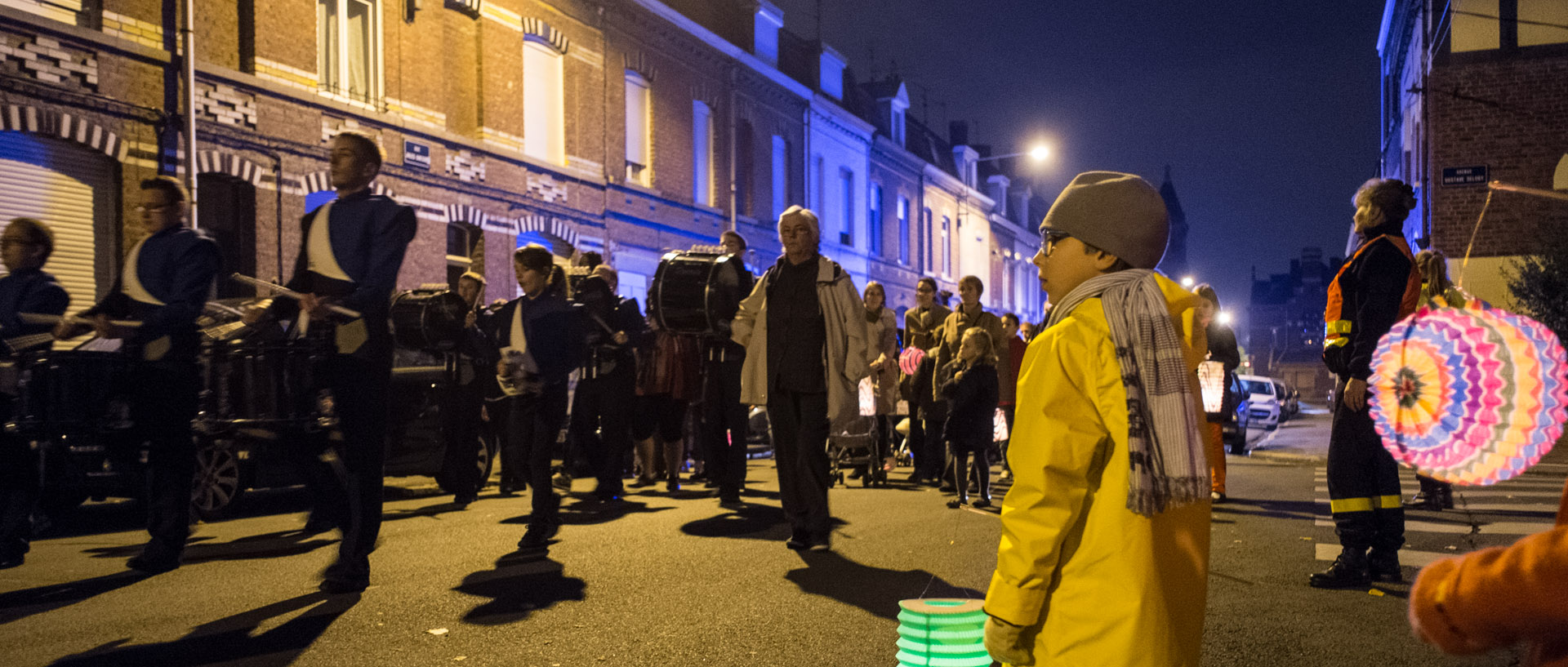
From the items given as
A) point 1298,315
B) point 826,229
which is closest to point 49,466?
point 826,229

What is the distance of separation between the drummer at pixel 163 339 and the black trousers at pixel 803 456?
3.18 meters

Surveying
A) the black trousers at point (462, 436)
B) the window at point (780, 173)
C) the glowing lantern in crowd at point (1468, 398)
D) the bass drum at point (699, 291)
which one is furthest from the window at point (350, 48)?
the glowing lantern in crowd at point (1468, 398)

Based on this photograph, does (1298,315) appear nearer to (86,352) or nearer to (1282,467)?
(1282,467)

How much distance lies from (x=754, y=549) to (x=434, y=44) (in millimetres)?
14121

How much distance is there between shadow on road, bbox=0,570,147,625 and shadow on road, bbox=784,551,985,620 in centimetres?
326

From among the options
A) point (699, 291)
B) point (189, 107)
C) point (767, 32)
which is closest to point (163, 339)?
point (699, 291)

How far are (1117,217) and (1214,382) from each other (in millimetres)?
8229

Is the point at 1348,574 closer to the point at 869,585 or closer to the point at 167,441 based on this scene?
the point at 869,585

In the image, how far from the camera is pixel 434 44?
60.1 feet

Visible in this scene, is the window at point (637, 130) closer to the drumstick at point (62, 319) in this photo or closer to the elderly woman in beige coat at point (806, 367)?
the elderly woman in beige coat at point (806, 367)

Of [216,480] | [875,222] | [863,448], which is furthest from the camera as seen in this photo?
[875,222]

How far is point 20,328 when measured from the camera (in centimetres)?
632

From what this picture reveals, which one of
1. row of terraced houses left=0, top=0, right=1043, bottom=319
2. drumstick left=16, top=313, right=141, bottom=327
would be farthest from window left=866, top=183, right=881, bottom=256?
drumstick left=16, top=313, right=141, bottom=327

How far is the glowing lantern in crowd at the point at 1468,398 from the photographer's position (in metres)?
6.00
